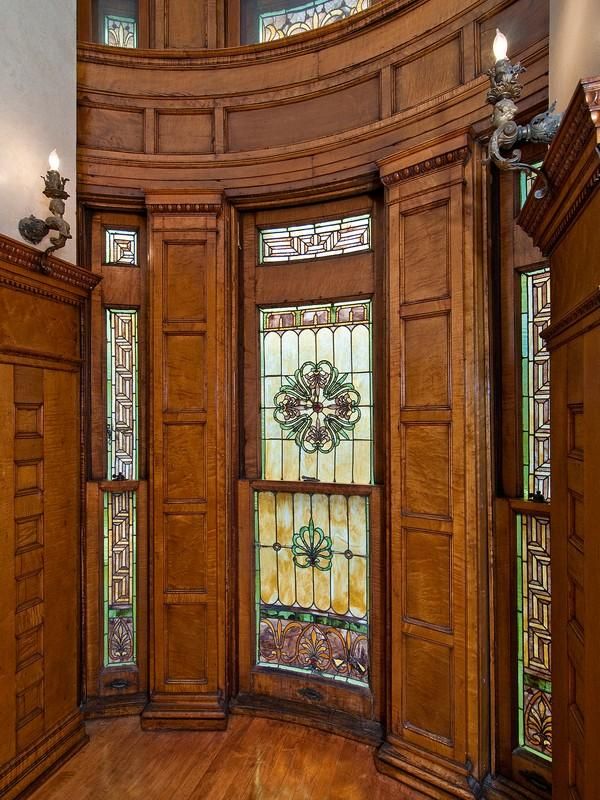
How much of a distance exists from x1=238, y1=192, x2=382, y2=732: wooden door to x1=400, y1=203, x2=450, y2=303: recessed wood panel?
29 centimetres

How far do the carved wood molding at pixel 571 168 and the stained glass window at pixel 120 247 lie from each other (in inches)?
83.9

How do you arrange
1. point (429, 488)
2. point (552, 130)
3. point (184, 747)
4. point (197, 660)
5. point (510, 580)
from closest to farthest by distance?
point (552, 130), point (510, 580), point (429, 488), point (184, 747), point (197, 660)

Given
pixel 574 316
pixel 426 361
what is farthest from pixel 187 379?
pixel 574 316

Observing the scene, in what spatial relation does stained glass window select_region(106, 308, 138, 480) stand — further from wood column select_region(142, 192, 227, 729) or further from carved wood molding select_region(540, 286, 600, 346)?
carved wood molding select_region(540, 286, 600, 346)

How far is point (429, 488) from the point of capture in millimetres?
2424

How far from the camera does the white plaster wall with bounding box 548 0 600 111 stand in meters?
1.41

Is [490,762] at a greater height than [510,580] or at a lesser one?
lesser

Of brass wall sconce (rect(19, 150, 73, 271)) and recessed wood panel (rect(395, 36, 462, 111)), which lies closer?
brass wall sconce (rect(19, 150, 73, 271))

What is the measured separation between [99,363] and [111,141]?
1191mm

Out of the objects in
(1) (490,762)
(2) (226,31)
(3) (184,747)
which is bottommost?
(3) (184,747)

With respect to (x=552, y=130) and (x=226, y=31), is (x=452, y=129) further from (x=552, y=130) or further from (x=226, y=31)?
(x=226, y=31)

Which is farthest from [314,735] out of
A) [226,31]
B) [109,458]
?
[226,31]

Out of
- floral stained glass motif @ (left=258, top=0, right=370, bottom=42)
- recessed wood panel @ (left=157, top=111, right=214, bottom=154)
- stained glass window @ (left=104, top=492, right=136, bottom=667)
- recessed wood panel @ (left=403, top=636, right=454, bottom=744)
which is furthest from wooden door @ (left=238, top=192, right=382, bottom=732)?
floral stained glass motif @ (left=258, top=0, right=370, bottom=42)

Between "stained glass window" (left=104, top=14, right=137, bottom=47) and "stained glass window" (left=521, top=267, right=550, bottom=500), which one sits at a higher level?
"stained glass window" (left=104, top=14, right=137, bottom=47)
